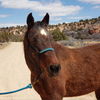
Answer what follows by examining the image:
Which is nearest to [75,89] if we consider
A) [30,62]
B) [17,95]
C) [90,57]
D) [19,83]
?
[90,57]

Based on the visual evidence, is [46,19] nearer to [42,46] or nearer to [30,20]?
[30,20]

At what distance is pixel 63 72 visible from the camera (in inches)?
183

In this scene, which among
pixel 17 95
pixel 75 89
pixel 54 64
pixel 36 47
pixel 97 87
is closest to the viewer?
pixel 54 64

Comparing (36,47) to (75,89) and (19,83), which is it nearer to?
(75,89)

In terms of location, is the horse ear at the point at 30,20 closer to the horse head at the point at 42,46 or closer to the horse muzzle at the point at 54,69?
the horse head at the point at 42,46

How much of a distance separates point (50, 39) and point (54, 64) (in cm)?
67

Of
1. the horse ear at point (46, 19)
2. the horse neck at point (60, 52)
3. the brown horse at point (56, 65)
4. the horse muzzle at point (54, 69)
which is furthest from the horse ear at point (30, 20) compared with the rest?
the horse muzzle at point (54, 69)

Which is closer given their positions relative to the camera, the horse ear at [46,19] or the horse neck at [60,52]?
the horse ear at [46,19]

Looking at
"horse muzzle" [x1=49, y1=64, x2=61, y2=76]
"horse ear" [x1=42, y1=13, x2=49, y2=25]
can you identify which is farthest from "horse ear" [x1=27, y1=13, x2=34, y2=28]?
"horse muzzle" [x1=49, y1=64, x2=61, y2=76]

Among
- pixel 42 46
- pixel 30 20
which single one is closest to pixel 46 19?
pixel 30 20

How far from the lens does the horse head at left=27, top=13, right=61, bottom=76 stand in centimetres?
390

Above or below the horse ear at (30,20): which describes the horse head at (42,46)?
below

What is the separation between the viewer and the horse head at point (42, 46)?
154 inches

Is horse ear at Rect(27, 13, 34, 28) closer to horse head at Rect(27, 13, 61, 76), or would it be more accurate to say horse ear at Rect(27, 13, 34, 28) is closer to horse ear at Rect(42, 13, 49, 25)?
horse head at Rect(27, 13, 61, 76)
